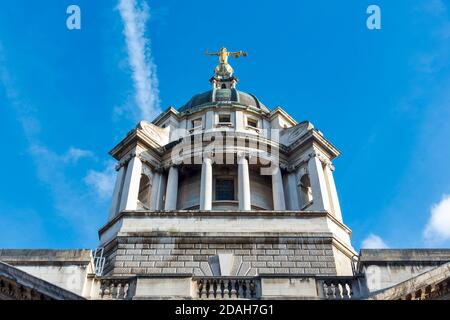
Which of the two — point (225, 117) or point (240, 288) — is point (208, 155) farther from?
point (240, 288)

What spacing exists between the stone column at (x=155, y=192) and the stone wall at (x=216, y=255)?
580cm

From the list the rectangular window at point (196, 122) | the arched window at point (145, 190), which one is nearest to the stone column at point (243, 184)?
the arched window at point (145, 190)

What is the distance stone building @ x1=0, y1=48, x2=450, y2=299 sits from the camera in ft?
50.0

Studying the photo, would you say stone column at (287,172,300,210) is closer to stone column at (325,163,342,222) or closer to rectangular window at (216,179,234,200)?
stone column at (325,163,342,222)

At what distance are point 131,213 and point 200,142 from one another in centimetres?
768

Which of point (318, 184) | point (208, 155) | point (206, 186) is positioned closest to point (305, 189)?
point (318, 184)

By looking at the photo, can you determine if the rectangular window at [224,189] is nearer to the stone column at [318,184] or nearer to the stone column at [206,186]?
the stone column at [206,186]

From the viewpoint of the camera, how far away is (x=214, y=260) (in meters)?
19.9

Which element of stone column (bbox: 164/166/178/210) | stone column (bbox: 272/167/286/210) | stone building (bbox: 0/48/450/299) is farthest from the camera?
stone column (bbox: 164/166/178/210)

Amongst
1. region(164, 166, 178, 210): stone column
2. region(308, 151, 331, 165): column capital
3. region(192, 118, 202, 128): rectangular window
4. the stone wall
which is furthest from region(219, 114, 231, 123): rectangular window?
the stone wall

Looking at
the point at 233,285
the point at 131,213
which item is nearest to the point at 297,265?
the point at 233,285

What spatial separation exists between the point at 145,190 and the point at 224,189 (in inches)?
154

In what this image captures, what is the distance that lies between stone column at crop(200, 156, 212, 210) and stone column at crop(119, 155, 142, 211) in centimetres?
286
